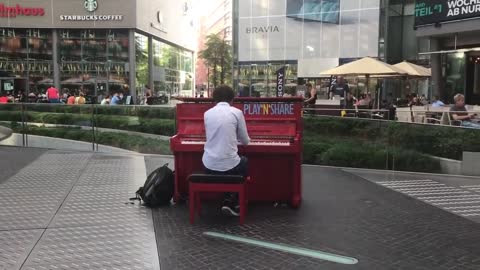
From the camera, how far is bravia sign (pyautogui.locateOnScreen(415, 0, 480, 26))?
1873 cm

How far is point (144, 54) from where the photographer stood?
148ft

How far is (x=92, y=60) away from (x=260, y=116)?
36846 millimetres

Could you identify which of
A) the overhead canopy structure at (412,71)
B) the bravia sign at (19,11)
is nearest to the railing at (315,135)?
the overhead canopy structure at (412,71)

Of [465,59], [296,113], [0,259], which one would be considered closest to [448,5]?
[465,59]

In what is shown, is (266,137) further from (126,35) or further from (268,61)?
(126,35)

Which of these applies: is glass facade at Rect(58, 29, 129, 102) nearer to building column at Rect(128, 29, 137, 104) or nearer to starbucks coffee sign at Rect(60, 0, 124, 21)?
building column at Rect(128, 29, 137, 104)

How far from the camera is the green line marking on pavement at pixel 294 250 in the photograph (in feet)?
16.2

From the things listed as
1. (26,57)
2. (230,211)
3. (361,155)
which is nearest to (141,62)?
(26,57)

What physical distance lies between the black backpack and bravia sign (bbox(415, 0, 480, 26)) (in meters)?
15.5

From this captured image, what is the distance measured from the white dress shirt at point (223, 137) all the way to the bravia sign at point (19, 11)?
3877cm

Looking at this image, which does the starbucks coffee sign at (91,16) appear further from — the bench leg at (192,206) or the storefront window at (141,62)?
the bench leg at (192,206)

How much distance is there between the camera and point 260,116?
7180 mm

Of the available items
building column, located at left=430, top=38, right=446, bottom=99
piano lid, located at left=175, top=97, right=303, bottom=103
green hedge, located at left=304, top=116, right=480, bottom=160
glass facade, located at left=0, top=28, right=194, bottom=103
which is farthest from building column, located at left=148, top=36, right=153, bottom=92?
piano lid, located at left=175, top=97, right=303, bottom=103

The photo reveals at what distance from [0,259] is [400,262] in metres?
3.80
